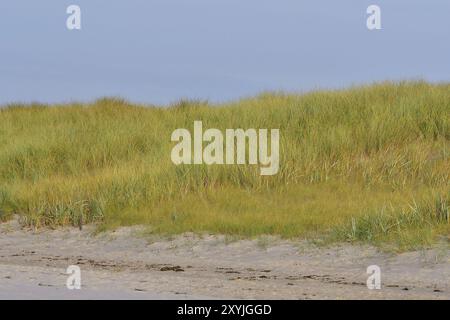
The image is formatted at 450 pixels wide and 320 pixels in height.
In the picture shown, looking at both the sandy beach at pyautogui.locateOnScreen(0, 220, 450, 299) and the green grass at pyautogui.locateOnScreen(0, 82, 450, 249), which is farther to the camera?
the green grass at pyautogui.locateOnScreen(0, 82, 450, 249)

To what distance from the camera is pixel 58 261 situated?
10891 millimetres

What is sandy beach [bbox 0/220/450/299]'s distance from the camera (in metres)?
7.64

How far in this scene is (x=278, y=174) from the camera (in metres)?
14.2

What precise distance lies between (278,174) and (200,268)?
15.1 feet

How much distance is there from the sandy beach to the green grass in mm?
408

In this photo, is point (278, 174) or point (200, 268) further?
point (278, 174)

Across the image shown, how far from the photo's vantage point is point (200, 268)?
9.95 meters

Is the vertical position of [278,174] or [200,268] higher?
[278,174]

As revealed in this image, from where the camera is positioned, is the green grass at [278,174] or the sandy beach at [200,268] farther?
the green grass at [278,174]

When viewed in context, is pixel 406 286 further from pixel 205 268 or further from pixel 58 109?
pixel 58 109

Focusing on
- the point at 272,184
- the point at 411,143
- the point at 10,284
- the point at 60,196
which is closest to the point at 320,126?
the point at 411,143

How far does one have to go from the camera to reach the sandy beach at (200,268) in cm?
764

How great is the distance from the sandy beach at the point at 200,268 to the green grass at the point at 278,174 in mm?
408
